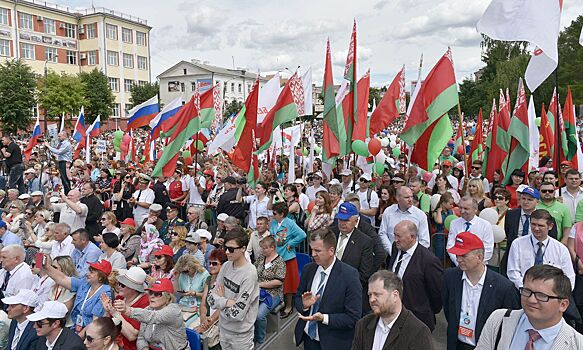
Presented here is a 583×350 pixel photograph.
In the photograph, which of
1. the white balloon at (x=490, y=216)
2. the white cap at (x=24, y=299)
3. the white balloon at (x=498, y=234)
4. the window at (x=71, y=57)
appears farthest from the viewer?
the window at (x=71, y=57)

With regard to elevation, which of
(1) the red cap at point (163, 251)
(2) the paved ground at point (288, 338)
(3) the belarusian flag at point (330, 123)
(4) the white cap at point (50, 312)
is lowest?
(2) the paved ground at point (288, 338)

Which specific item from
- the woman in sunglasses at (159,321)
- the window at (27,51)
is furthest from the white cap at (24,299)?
the window at (27,51)

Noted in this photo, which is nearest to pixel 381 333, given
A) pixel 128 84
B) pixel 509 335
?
pixel 509 335

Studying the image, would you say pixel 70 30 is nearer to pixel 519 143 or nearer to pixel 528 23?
pixel 519 143

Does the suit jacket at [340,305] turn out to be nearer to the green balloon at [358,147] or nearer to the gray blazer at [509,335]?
the gray blazer at [509,335]

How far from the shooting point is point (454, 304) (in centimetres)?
391

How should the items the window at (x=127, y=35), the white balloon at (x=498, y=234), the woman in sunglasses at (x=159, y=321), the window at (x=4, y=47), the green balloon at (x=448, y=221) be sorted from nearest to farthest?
1. the woman in sunglasses at (x=159, y=321)
2. the white balloon at (x=498, y=234)
3. the green balloon at (x=448, y=221)
4. the window at (x=4, y=47)
5. the window at (x=127, y=35)

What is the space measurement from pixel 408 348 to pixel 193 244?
4193mm

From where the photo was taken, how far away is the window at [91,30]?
69.8 metres

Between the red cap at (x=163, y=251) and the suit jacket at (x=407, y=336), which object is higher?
the suit jacket at (x=407, y=336)

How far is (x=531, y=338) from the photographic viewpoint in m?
2.73

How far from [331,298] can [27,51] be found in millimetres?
68991

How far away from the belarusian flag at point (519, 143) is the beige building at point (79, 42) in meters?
63.2

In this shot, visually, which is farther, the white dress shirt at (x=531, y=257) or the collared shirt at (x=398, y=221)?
the collared shirt at (x=398, y=221)
